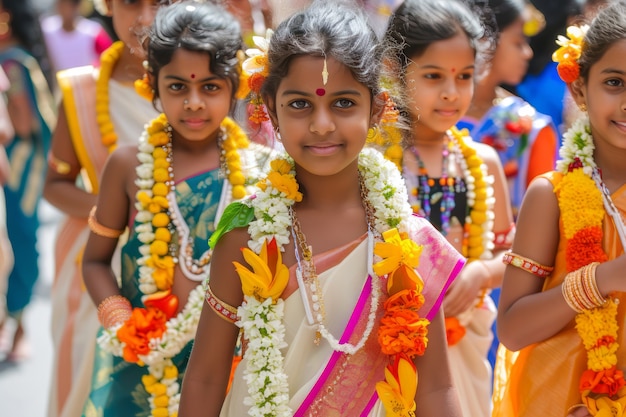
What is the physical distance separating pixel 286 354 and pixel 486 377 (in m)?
1.29

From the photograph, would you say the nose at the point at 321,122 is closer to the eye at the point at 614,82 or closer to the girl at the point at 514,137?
the eye at the point at 614,82

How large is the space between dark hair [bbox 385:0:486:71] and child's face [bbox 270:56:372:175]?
97cm

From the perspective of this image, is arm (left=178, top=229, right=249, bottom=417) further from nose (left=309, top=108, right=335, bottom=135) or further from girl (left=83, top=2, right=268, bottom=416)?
girl (left=83, top=2, right=268, bottom=416)

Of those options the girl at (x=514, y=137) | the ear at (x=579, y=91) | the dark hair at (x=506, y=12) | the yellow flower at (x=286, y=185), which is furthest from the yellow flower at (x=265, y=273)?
the dark hair at (x=506, y=12)

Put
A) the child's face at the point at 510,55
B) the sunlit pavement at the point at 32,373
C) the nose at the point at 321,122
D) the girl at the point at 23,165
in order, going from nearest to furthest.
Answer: the nose at the point at 321,122
the child's face at the point at 510,55
the sunlit pavement at the point at 32,373
the girl at the point at 23,165

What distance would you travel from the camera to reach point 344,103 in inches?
105

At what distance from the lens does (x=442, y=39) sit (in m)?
3.62

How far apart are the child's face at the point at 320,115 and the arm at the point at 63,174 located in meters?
1.89

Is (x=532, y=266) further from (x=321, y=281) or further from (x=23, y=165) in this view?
(x=23, y=165)

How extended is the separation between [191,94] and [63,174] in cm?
112

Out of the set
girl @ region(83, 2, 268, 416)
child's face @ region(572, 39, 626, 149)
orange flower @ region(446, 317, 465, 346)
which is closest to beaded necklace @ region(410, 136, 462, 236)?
orange flower @ region(446, 317, 465, 346)

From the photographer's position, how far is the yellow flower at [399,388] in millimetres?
2600

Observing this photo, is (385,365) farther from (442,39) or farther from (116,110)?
(116,110)

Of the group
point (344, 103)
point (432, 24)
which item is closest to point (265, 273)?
point (344, 103)
